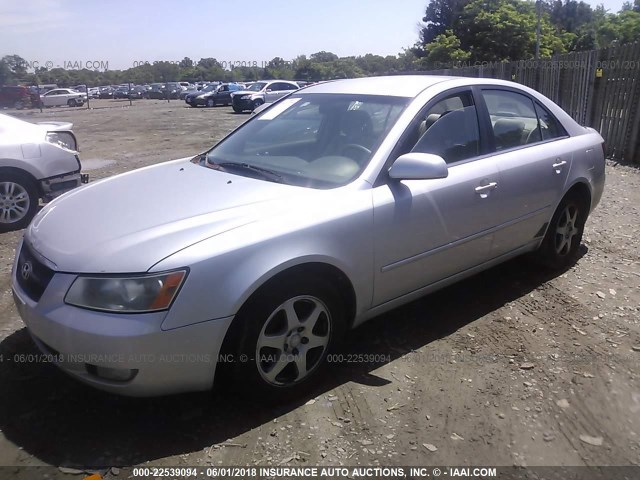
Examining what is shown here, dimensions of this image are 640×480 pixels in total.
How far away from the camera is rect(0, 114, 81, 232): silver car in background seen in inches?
246

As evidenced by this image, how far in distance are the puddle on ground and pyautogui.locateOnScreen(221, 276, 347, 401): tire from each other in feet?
27.8

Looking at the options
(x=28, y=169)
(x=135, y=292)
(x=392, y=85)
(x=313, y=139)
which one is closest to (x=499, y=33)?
(x=28, y=169)

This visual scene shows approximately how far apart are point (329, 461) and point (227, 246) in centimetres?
109

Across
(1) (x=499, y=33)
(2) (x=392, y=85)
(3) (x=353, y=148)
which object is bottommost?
(3) (x=353, y=148)

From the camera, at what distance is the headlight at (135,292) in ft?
8.00

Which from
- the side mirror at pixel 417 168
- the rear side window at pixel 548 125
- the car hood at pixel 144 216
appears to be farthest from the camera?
the rear side window at pixel 548 125

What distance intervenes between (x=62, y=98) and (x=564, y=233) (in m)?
44.2

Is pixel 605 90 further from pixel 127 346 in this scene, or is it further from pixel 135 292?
pixel 127 346

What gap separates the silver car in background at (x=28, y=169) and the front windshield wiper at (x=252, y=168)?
353 cm

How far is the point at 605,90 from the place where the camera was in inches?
421

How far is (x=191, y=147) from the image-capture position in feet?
44.1

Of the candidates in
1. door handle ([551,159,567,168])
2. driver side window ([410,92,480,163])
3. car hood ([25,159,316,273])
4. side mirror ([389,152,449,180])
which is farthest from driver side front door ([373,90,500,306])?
door handle ([551,159,567,168])

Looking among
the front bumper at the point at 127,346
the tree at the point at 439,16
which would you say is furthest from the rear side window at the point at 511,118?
the tree at the point at 439,16

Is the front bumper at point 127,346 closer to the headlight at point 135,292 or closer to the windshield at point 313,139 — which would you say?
the headlight at point 135,292
